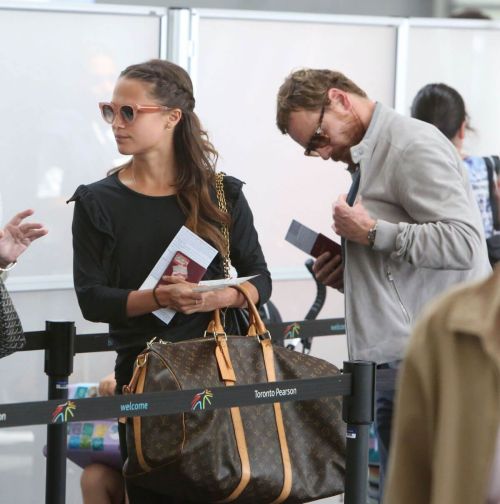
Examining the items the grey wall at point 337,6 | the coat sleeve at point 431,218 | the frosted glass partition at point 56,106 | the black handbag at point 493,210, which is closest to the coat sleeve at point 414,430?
the coat sleeve at point 431,218

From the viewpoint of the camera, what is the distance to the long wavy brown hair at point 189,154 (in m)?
3.43

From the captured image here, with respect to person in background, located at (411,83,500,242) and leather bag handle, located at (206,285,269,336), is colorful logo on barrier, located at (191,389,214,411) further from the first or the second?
person in background, located at (411,83,500,242)

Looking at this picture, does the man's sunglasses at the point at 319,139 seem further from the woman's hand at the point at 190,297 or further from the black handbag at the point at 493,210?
the black handbag at the point at 493,210

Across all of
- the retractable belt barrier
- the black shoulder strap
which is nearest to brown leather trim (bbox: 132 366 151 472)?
the retractable belt barrier

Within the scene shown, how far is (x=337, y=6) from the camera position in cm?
666

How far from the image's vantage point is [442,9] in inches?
278

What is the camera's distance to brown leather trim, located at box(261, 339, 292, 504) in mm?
3273

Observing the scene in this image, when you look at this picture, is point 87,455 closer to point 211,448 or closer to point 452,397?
point 211,448

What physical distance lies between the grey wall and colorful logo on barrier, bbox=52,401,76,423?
11.5 feet

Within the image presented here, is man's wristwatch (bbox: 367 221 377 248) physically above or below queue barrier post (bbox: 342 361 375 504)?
above

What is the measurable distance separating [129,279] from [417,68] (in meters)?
3.35

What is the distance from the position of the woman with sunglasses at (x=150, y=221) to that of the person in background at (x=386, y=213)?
0.29 metres

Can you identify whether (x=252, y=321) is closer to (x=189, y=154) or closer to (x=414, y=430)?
(x=189, y=154)

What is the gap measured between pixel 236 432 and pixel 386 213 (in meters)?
0.75
